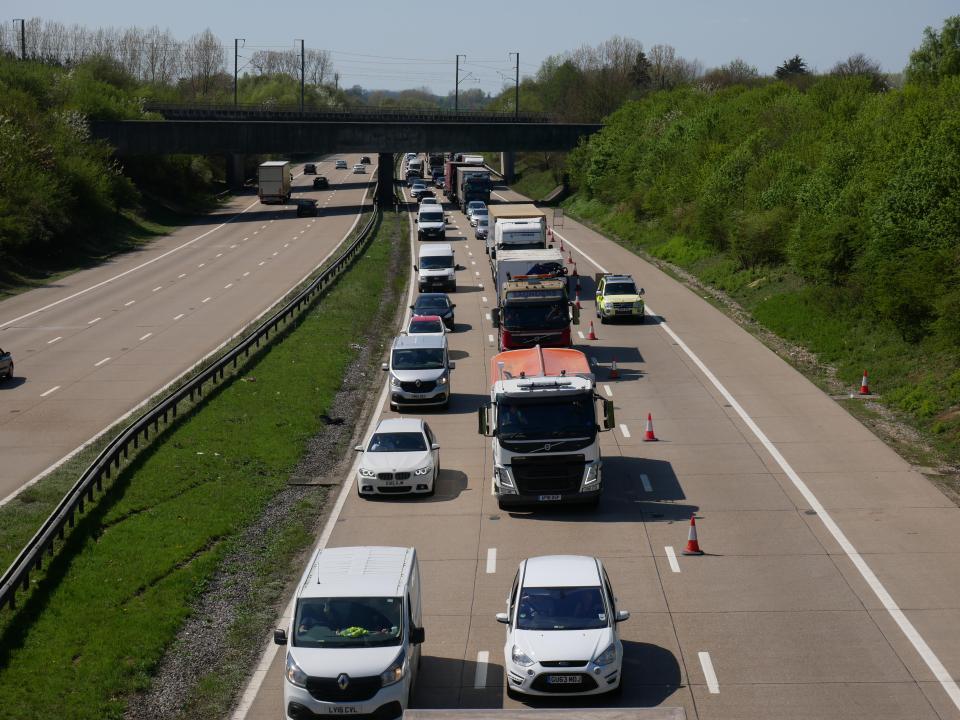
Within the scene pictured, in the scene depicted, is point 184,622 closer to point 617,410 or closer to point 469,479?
point 469,479

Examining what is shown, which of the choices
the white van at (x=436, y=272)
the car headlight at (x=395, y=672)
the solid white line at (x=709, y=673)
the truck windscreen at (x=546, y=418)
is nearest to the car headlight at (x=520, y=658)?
the car headlight at (x=395, y=672)

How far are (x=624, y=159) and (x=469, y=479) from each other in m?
71.8

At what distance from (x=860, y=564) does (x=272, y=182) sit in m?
96.2

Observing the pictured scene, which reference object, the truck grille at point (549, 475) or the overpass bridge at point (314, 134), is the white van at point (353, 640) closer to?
the truck grille at point (549, 475)

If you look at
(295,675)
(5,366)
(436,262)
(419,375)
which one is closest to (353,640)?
(295,675)

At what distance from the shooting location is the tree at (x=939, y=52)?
7262cm

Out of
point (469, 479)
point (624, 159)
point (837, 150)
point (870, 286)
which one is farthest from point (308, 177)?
point (469, 479)

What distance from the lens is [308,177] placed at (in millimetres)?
160125

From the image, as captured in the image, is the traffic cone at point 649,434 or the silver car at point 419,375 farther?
the silver car at point 419,375

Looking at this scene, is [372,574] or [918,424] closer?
[372,574]

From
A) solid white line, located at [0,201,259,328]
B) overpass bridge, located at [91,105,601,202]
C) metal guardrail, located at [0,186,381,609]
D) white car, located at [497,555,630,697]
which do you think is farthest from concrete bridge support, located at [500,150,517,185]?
white car, located at [497,555,630,697]

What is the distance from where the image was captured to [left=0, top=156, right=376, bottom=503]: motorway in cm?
3325

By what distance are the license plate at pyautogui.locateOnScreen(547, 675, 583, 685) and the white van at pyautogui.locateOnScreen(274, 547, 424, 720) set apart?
174 centimetres

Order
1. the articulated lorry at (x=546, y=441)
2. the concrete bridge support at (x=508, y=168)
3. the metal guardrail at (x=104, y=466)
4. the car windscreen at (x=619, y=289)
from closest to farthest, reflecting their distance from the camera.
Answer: the metal guardrail at (x=104, y=466) < the articulated lorry at (x=546, y=441) < the car windscreen at (x=619, y=289) < the concrete bridge support at (x=508, y=168)
